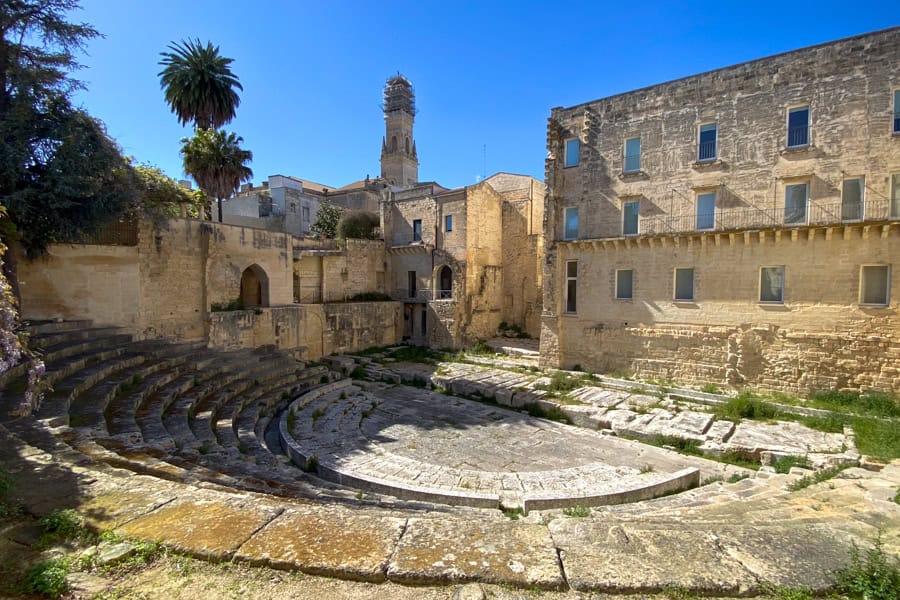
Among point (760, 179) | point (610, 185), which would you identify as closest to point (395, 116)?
point (610, 185)

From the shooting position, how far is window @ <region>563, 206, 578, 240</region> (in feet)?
62.5

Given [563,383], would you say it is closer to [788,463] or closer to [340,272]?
[788,463]

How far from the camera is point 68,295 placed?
13.2 metres

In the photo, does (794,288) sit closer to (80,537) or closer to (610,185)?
(610,185)

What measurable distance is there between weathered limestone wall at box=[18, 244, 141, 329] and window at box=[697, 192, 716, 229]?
20613mm

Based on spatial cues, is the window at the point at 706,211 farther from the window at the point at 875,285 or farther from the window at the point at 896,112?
the window at the point at 896,112

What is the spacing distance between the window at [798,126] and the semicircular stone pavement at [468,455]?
11693mm

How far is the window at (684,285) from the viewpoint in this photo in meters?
16.3

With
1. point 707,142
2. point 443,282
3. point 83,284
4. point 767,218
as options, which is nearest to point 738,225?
point 767,218

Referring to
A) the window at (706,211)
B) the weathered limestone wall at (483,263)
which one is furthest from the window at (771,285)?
the weathered limestone wall at (483,263)

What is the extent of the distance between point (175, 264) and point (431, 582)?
1702cm

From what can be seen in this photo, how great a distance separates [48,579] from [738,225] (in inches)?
738

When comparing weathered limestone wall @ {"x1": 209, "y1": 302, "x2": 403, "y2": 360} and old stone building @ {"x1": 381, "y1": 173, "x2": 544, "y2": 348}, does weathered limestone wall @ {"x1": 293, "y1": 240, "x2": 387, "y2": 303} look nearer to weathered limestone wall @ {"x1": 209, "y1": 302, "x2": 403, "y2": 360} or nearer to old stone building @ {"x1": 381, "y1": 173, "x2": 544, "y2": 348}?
old stone building @ {"x1": 381, "y1": 173, "x2": 544, "y2": 348}

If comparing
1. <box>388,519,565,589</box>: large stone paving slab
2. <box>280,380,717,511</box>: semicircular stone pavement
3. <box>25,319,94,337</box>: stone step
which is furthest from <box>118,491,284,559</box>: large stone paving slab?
<box>25,319,94,337</box>: stone step
